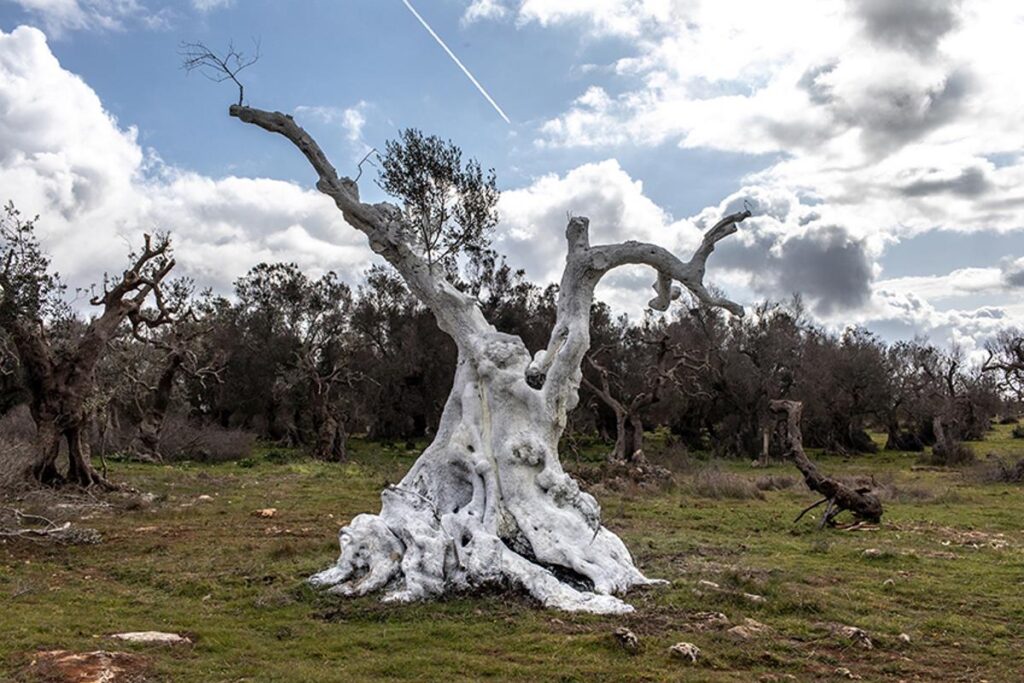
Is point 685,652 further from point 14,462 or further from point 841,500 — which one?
point 14,462

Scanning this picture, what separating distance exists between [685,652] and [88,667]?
4.82 meters

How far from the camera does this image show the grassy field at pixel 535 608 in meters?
7.23

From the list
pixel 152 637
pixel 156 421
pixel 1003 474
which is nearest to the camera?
pixel 152 637

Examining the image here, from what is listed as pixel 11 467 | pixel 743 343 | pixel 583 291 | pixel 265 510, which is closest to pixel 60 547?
pixel 11 467

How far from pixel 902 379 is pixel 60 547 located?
143ft

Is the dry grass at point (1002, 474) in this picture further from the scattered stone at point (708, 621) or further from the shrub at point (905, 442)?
the scattered stone at point (708, 621)

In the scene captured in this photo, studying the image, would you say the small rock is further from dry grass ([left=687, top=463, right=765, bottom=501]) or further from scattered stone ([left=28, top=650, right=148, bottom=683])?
dry grass ([left=687, top=463, right=765, bottom=501])

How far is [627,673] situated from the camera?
22.7 ft

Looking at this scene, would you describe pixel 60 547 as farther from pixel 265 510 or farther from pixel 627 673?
pixel 627 673

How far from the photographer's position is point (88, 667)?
6664 mm

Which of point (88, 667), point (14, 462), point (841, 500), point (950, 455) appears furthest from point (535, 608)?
point (950, 455)

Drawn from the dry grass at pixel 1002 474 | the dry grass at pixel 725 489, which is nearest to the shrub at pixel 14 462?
the dry grass at pixel 725 489

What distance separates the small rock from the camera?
730 centimetres

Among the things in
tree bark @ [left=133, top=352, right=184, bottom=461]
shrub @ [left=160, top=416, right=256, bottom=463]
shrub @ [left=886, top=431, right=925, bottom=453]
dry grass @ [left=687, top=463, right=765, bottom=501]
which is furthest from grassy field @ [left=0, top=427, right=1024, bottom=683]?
shrub @ [left=886, top=431, right=925, bottom=453]
